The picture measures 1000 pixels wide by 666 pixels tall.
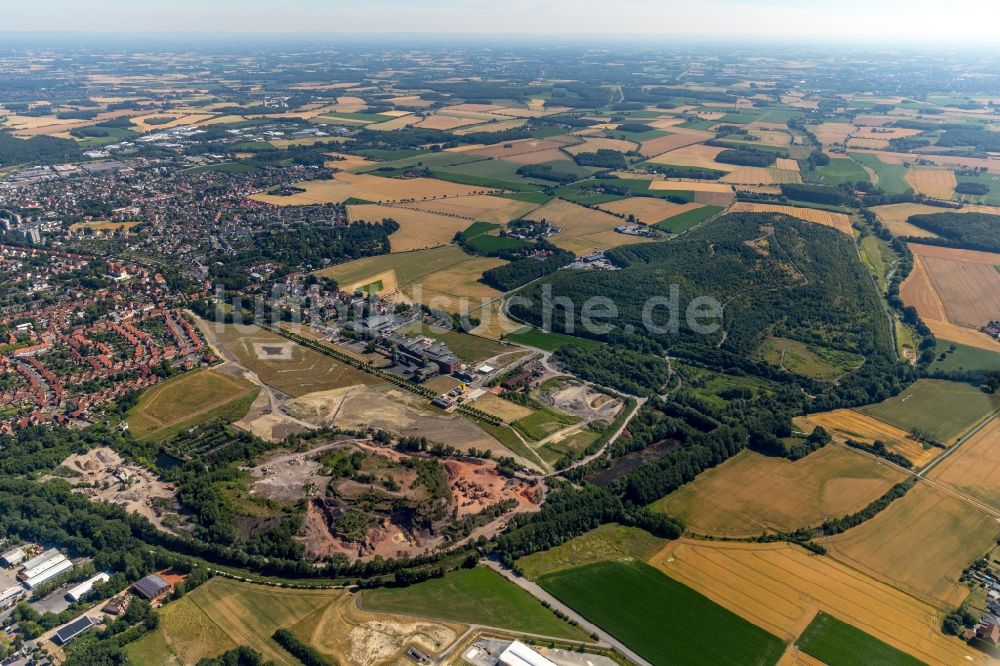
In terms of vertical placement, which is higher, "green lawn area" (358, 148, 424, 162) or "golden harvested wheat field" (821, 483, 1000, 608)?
"green lawn area" (358, 148, 424, 162)

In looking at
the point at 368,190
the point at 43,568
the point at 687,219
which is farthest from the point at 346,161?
the point at 43,568

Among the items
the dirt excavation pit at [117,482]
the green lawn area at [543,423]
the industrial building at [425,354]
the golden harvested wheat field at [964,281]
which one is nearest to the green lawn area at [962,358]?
the golden harvested wheat field at [964,281]

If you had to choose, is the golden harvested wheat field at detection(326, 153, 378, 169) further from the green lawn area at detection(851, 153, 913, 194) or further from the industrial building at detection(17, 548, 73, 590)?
the industrial building at detection(17, 548, 73, 590)

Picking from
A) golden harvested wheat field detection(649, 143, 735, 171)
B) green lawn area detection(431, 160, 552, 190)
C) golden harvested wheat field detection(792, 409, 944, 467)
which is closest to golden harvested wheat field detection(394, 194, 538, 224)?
green lawn area detection(431, 160, 552, 190)

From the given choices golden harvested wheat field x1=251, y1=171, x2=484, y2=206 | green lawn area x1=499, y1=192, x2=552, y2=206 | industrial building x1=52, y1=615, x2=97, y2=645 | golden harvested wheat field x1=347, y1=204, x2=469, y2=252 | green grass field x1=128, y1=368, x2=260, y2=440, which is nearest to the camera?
industrial building x1=52, y1=615, x2=97, y2=645

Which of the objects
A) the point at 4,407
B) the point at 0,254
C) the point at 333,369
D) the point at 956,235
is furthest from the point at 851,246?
the point at 0,254

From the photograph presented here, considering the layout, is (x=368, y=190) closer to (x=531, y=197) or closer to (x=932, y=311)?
(x=531, y=197)

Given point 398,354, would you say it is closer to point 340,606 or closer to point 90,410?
point 90,410
